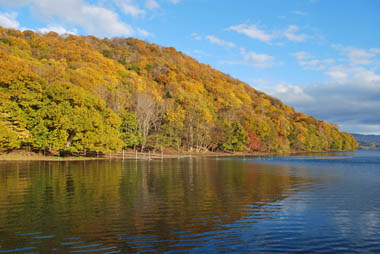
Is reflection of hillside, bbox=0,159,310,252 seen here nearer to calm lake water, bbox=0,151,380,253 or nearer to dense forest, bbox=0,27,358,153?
calm lake water, bbox=0,151,380,253

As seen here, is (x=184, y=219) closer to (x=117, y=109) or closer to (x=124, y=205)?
(x=124, y=205)

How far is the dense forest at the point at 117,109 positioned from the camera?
46.0m

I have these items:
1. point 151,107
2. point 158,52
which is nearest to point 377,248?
point 151,107

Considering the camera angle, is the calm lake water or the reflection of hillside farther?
the reflection of hillside

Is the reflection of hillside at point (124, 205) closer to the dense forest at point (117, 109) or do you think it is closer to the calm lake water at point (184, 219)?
the calm lake water at point (184, 219)

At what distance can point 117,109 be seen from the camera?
6362 centimetres

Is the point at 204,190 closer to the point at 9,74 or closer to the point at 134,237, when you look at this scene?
the point at 134,237

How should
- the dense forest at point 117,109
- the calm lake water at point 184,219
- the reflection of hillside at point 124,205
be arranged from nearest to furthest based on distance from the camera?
the calm lake water at point 184,219
the reflection of hillside at point 124,205
the dense forest at point 117,109

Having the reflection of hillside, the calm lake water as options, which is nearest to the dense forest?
the reflection of hillside

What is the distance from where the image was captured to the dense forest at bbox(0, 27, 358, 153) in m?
46.0

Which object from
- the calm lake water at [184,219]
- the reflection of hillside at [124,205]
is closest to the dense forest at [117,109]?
the reflection of hillside at [124,205]

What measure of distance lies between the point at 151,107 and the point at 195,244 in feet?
201

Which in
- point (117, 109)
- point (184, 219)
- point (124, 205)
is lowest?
point (184, 219)

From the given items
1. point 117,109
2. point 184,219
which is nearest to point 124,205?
point 184,219
